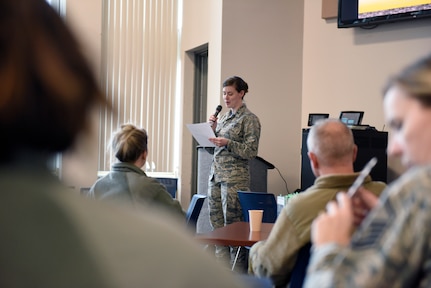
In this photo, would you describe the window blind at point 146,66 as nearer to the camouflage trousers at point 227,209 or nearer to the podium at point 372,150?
the camouflage trousers at point 227,209

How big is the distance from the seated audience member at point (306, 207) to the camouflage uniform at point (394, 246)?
1.30 meters

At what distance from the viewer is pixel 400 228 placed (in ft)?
2.98

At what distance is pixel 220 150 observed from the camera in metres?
5.45

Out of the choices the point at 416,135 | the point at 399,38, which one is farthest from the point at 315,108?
the point at 416,135

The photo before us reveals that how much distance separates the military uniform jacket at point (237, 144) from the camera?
17.3 feet

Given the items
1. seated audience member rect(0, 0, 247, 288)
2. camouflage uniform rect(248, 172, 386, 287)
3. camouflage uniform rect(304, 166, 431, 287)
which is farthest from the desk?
seated audience member rect(0, 0, 247, 288)

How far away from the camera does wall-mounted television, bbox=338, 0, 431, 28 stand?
5434 mm

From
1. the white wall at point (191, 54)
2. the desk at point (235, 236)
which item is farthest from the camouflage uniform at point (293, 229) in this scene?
the white wall at point (191, 54)

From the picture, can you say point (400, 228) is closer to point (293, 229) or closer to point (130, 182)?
point (293, 229)

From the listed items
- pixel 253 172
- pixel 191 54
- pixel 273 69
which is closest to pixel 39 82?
pixel 253 172

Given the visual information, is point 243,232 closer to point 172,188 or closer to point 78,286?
point 172,188

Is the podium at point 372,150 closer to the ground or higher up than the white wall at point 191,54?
closer to the ground

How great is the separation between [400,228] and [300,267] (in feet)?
4.51

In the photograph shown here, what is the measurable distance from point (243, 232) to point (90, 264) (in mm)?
2830
